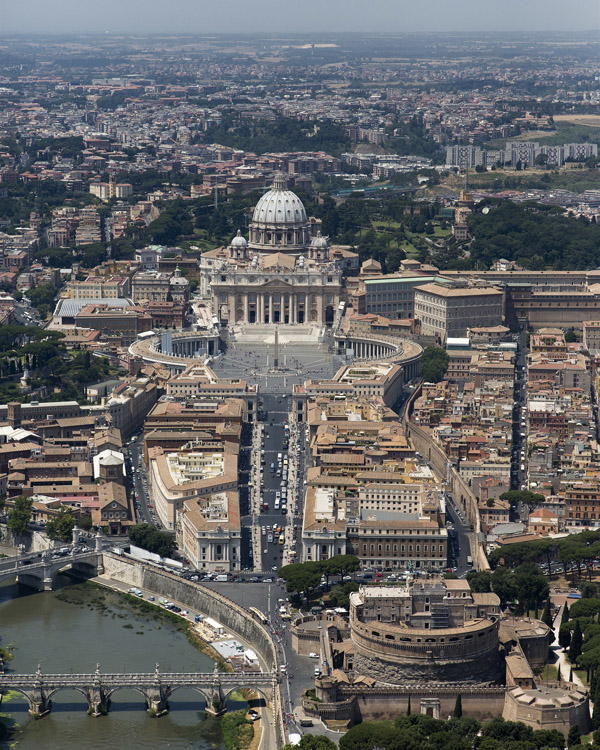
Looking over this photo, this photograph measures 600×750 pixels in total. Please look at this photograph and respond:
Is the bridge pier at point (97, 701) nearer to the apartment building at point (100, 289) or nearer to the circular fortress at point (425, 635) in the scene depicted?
the circular fortress at point (425, 635)

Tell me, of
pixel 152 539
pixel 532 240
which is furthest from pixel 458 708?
pixel 532 240

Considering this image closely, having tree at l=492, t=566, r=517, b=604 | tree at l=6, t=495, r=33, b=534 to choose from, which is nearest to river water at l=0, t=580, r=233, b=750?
tree at l=6, t=495, r=33, b=534

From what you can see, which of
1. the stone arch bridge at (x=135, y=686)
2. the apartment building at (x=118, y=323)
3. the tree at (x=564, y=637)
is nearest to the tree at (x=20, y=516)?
the stone arch bridge at (x=135, y=686)

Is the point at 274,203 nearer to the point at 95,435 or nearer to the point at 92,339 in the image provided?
the point at 92,339

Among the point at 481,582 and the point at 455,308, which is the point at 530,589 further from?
the point at 455,308

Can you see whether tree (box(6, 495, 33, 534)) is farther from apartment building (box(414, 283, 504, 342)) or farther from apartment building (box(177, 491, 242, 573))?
apartment building (box(414, 283, 504, 342))

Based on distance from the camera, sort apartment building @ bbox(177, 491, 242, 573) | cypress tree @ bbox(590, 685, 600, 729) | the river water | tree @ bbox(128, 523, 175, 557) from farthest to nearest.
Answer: tree @ bbox(128, 523, 175, 557) < apartment building @ bbox(177, 491, 242, 573) < the river water < cypress tree @ bbox(590, 685, 600, 729)
